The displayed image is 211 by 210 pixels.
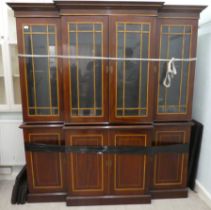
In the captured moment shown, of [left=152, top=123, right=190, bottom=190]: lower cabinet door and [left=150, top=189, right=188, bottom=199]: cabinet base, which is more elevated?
[left=152, top=123, right=190, bottom=190]: lower cabinet door

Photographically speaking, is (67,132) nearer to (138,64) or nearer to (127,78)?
(127,78)

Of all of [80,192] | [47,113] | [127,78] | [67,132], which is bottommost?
[80,192]

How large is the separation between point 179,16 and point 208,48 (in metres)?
0.53

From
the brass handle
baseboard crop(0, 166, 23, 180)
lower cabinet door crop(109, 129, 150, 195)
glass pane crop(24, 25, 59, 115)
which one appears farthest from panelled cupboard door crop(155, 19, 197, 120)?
baseboard crop(0, 166, 23, 180)

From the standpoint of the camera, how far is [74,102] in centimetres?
198

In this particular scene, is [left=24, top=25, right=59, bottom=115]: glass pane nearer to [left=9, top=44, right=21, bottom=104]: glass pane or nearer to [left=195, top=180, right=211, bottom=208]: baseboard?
[left=9, top=44, right=21, bottom=104]: glass pane

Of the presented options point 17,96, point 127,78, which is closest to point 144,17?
point 127,78

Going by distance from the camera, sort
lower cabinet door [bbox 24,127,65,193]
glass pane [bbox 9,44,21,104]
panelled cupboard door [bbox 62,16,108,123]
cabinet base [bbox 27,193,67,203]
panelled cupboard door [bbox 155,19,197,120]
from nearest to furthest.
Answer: panelled cupboard door [bbox 62,16,108,123] < panelled cupboard door [bbox 155,19,197,120] < lower cabinet door [bbox 24,127,65,193] < cabinet base [bbox 27,193,67,203] < glass pane [bbox 9,44,21,104]

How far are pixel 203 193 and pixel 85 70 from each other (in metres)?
1.91

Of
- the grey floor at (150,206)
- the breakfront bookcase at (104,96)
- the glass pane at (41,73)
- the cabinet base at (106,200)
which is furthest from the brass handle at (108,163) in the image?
the glass pane at (41,73)

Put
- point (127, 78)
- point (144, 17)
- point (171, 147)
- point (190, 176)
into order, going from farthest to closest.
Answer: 1. point (190, 176)
2. point (171, 147)
3. point (127, 78)
4. point (144, 17)

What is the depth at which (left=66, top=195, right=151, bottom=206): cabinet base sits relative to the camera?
2146 mm

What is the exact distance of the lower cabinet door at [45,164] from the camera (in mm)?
2076

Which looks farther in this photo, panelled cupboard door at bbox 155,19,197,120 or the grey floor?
the grey floor
